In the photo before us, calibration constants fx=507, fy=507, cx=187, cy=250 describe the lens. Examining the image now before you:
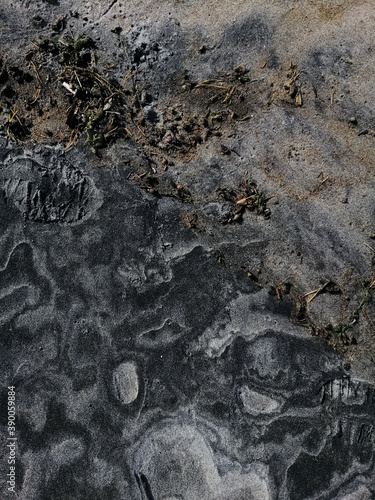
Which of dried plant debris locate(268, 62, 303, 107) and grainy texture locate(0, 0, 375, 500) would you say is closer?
Result: grainy texture locate(0, 0, 375, 500)

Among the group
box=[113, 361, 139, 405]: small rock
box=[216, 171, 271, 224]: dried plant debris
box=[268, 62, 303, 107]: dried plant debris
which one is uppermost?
box=[268, 62, 303, 107]: dried plant debris

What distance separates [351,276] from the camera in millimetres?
2324

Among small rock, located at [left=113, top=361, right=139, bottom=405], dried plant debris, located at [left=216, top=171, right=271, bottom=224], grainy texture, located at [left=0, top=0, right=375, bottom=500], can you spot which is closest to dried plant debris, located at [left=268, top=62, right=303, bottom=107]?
grainy texture, located at [left=0, top=0, right=375, bottom=500]

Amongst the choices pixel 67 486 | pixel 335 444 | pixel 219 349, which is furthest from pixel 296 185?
pixel 67 486

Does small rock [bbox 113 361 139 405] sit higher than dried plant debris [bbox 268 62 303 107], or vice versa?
dried plant debris [bbox 268 62 303 107]

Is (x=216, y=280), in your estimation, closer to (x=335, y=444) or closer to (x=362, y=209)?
(x=362, y=209)

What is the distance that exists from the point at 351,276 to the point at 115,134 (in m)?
1.30

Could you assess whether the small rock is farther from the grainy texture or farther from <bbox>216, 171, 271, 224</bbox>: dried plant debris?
<bbox>216, 171, 271, 224</bbox>: dried plant debris

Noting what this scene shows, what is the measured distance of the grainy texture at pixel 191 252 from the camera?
2268mm

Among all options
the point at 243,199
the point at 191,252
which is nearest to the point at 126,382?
the point at 191,252

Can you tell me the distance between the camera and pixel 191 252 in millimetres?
2383

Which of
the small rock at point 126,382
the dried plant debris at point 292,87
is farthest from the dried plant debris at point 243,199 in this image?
the small rock at point 126,382

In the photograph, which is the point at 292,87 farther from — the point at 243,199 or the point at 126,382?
the point at 126,382

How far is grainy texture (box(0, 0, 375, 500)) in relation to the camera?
2268 mm
